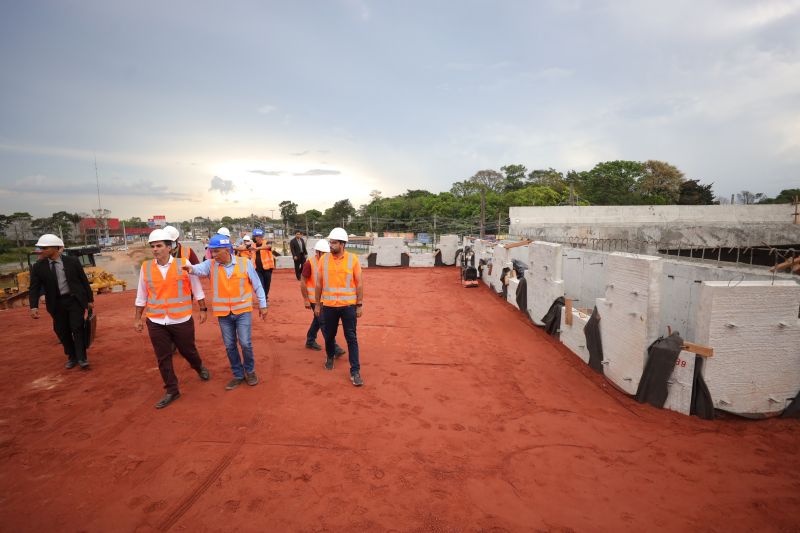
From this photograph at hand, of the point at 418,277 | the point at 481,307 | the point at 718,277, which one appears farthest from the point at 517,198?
the point at 718,277

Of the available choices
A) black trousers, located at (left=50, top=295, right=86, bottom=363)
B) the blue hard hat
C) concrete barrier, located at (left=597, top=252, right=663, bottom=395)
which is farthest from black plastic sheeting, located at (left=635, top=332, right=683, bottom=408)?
black trousers, located at (left=50, top=295, right=86, bottom=363)

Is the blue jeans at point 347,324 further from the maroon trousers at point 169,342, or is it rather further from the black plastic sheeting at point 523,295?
the black plastic sheeting at point 523,295

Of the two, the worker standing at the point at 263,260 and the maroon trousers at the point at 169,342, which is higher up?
the worker standing at the point at 263,260

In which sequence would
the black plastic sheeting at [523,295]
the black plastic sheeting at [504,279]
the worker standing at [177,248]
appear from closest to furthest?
the worker standing at [177,248] < the black plastic sheeting at [523,295] < the black plastic sheeting at [504,279]

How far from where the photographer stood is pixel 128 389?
4492 millimetres

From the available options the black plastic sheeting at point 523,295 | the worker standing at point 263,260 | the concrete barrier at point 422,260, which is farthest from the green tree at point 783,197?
the worker standing at point 263,260

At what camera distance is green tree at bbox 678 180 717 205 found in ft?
143

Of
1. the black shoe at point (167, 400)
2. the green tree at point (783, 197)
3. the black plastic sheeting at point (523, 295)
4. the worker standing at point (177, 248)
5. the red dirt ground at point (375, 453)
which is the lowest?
the red dirt ground at point (375, 453)

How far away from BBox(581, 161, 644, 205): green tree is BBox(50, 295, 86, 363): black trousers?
51.2 metres

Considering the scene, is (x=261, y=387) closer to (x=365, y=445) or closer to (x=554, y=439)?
(x=365, y=445)

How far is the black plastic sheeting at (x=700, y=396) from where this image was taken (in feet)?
12.6

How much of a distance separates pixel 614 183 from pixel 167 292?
179ft

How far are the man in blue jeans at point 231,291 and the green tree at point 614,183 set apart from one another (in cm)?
5016

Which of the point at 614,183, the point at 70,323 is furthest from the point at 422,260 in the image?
the point at 614,183
